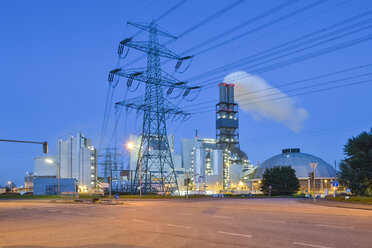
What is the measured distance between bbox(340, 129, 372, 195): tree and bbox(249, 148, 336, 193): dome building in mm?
67935

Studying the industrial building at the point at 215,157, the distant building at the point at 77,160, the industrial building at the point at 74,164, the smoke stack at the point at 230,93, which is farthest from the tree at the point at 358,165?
the smoke stack at the point at 230,93

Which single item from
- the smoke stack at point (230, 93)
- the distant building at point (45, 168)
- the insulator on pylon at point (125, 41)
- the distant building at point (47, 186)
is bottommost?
the distant building at point (47, 186)

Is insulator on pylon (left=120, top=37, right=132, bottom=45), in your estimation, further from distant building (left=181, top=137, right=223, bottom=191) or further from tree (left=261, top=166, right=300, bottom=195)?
distant building (left=181, top=137, right=223, bottom=191)

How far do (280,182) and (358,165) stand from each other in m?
34.1

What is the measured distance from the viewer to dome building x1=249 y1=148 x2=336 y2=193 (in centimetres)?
12788

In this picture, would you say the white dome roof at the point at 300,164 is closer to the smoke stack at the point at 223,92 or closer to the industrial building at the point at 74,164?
the smoke stack at the point at 223,92

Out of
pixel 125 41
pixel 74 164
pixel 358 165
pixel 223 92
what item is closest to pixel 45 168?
pixel 74 164

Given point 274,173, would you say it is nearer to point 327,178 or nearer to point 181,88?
point 181,88

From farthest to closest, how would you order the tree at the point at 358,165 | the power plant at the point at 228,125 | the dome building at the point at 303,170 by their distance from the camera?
the power plant at the point at 228,125 → the dome building at the point at 303,170 → the tree at the point at 358,165

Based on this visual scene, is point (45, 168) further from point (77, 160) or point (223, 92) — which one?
point (223, 92)

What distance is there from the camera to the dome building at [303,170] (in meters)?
128

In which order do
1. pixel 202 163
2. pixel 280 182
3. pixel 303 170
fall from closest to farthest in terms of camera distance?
pixel 280 182 < pixel 303 170 < pixel 202 163

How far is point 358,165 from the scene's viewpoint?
52.4 metres

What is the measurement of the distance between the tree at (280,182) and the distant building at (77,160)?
→ 79.2m
